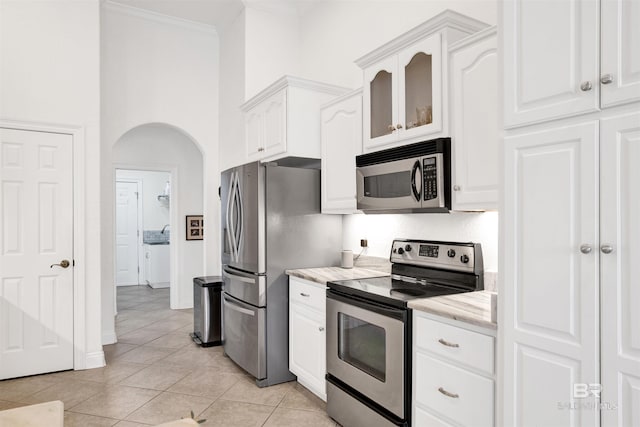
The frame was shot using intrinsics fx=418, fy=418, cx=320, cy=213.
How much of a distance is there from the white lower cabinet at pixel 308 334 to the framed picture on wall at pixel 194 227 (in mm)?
3311

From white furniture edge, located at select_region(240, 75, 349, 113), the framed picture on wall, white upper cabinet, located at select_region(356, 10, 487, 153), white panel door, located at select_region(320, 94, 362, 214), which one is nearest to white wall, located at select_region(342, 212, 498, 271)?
white panel door, located at select_region(320, 94, 362, 214)

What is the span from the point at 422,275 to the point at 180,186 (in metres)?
4.40

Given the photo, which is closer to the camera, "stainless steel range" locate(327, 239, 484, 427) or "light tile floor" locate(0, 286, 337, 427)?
"stainless steel range" locate(327, 239, 484, 427)

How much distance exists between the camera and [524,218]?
1.50 m

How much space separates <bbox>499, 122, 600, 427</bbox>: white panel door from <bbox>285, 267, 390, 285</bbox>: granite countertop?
1438mm

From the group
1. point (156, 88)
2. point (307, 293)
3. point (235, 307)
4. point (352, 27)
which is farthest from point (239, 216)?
point (156, 88)

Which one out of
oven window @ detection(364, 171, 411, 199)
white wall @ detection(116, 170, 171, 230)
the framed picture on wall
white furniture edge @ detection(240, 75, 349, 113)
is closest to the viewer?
oven window @ detection(364, 171, 411, 199)

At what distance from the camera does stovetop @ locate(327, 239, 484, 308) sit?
7.66 feet

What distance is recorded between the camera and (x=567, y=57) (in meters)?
1.39

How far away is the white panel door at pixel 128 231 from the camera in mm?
8328

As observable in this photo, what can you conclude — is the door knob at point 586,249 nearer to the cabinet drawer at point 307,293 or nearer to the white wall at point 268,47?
the cabinet drawer at point 307,293

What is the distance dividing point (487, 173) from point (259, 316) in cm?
204

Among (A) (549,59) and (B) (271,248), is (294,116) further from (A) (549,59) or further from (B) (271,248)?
(A) (549,59)

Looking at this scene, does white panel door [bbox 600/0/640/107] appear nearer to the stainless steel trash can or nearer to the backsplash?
the stainless steel trash can
